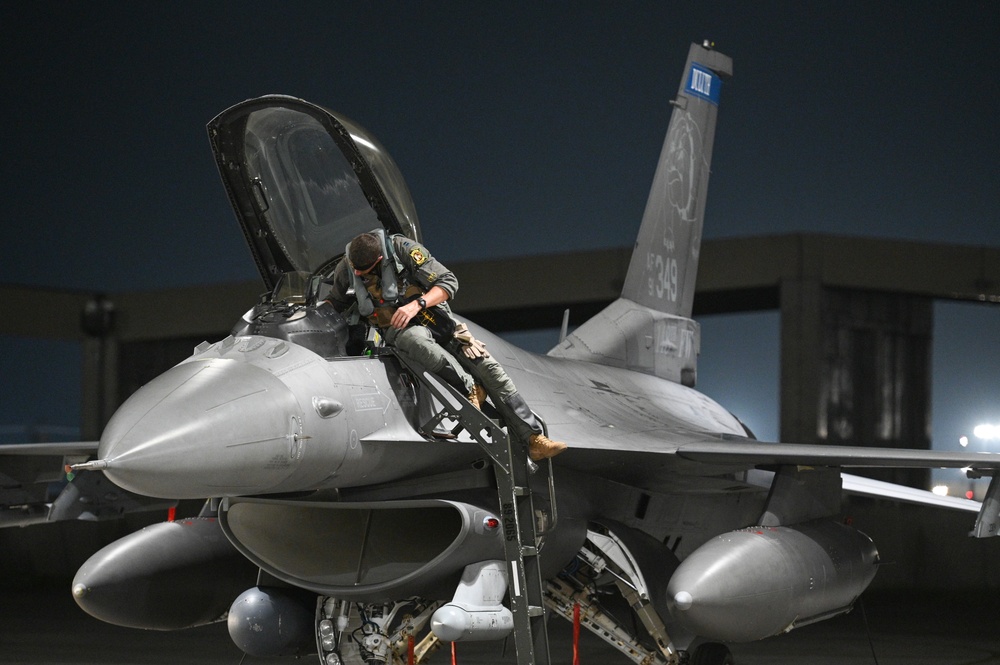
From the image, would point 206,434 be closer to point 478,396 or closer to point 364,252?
point 364,252

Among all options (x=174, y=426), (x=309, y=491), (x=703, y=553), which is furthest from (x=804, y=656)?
(x=174, y=426)

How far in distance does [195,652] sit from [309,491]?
16.8 feet

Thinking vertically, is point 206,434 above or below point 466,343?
below

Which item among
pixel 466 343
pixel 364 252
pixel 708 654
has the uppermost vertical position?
pixel 364 252

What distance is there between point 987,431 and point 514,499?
13286 millimetres

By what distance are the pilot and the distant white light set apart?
41.9ft

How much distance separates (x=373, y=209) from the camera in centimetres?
535

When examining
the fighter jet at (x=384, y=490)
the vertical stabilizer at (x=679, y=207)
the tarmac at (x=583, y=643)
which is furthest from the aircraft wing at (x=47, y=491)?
the vertical stabilizer at (x=679, y=207)

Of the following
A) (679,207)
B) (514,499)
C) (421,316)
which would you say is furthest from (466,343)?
(679,207)

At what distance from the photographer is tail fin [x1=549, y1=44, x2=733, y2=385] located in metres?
8.30

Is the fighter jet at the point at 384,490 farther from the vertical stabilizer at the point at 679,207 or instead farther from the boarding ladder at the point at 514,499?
the vertical stabilizer at the point at 679,207

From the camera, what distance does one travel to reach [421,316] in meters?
5.13

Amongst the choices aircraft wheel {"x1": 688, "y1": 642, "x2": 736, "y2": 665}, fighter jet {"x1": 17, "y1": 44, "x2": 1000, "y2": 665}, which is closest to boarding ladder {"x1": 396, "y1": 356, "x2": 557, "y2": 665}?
fighter jet {"x1": 17, "y1": 44, "x2": 1000, "y2": 665}

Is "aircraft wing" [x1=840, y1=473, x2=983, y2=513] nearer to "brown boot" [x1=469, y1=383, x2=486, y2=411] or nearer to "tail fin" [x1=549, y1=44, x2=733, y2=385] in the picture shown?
"tail fin" [x1=549, y1=44, x2=733, y2=385]
